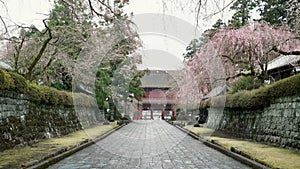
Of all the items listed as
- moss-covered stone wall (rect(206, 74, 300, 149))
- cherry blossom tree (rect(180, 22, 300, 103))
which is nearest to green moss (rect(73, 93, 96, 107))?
cherry blossom tree (rect(180, 22, 300, 103))

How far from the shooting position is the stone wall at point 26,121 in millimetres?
8426

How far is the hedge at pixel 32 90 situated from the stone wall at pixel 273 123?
7.87 m

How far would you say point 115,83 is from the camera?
29.0 m

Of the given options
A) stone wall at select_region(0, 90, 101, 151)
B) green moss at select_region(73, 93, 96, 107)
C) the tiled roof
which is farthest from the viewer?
the tiled roof

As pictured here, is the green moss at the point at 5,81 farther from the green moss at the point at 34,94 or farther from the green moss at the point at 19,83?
the green moss at the point at 34,94

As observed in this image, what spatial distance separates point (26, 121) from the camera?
32.9 feet

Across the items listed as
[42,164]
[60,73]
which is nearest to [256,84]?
[60,73]

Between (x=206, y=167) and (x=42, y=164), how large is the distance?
3444mm

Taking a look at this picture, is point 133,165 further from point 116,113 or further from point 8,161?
point 116,113

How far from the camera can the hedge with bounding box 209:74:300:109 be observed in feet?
30.0

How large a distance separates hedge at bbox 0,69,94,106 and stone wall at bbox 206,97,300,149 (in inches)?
310

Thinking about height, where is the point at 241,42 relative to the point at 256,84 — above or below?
above

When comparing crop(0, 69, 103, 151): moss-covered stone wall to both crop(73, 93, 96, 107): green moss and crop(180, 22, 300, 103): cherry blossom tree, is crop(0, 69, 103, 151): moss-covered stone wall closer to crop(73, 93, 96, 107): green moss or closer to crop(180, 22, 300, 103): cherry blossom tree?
crop(73, 93, 96, 107): green moss

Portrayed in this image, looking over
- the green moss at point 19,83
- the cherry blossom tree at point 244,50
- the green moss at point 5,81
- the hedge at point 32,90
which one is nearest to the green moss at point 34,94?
the hedge at point 32,90
